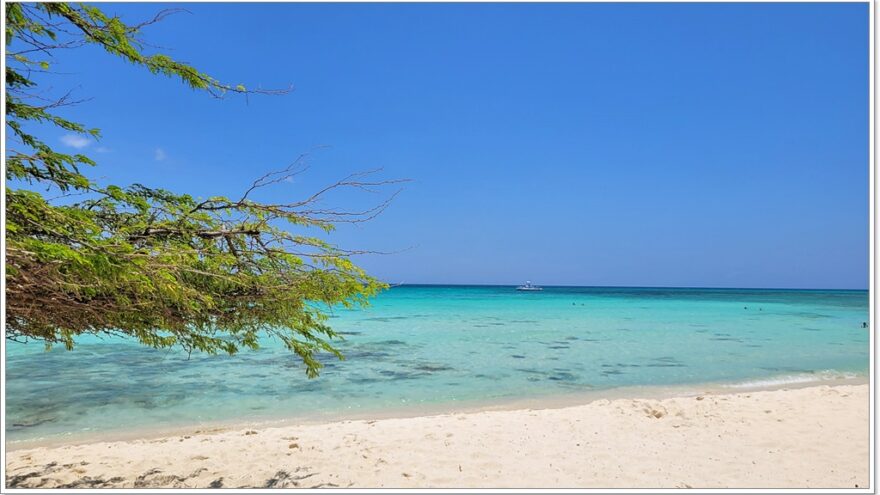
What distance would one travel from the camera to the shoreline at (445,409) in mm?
9039

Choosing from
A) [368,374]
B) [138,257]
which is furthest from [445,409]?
[138,257]

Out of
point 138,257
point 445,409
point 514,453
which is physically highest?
point 138,257

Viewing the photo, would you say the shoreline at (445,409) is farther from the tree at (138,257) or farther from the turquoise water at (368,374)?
the tree at (138,257)

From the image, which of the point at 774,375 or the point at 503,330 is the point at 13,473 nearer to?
the point at 774,375

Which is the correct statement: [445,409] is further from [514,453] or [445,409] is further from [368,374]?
[368,374]

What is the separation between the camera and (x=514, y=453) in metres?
6.97

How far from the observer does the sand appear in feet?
19.9

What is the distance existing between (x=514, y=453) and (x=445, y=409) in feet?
13.0

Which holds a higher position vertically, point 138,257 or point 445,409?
point 138,257

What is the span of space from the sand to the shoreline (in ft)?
2.16

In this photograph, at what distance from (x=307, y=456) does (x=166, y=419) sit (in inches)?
181

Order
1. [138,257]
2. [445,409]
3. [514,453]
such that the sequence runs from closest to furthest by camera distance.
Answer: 1. [138,257]
2. [514,453]
3. [445,409]

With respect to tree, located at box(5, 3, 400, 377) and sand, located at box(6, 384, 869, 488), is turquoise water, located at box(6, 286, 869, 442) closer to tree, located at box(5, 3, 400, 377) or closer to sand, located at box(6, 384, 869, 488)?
sand, located at box(6, 384, 869, 488)

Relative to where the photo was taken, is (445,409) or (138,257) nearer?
(138,257)
